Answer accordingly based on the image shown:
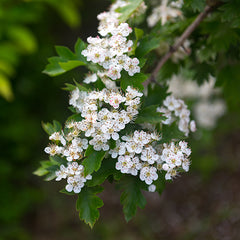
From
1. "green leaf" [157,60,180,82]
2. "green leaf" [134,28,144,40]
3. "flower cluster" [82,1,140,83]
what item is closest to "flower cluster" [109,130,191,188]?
"flower cluster" [82,1,140,83]

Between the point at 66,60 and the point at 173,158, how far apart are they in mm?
605

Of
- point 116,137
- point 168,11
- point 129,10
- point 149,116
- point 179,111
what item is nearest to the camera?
point 116,137

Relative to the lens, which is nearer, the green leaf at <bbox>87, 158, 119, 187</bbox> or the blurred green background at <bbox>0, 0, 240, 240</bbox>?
the green leaf at <bbox>87, 158, 119, 187</bbox>

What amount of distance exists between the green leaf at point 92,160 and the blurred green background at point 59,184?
218 cm

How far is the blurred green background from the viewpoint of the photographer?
10.8 feet

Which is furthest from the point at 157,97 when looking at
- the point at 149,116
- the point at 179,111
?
the point at 149,116

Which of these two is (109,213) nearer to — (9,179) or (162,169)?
(9,179)

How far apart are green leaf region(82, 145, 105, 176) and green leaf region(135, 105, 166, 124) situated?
0.58ft

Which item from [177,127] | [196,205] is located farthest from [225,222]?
[177,127]

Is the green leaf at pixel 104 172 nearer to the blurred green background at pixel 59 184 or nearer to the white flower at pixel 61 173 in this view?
the white flower at pixel 61 173

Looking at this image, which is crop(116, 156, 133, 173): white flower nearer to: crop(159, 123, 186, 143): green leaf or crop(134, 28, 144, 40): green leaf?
crop(159, 123, 186, 143): green leaf

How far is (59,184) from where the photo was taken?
13.5ft

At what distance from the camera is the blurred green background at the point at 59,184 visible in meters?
3.29

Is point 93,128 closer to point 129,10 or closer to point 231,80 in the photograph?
point 129,10
